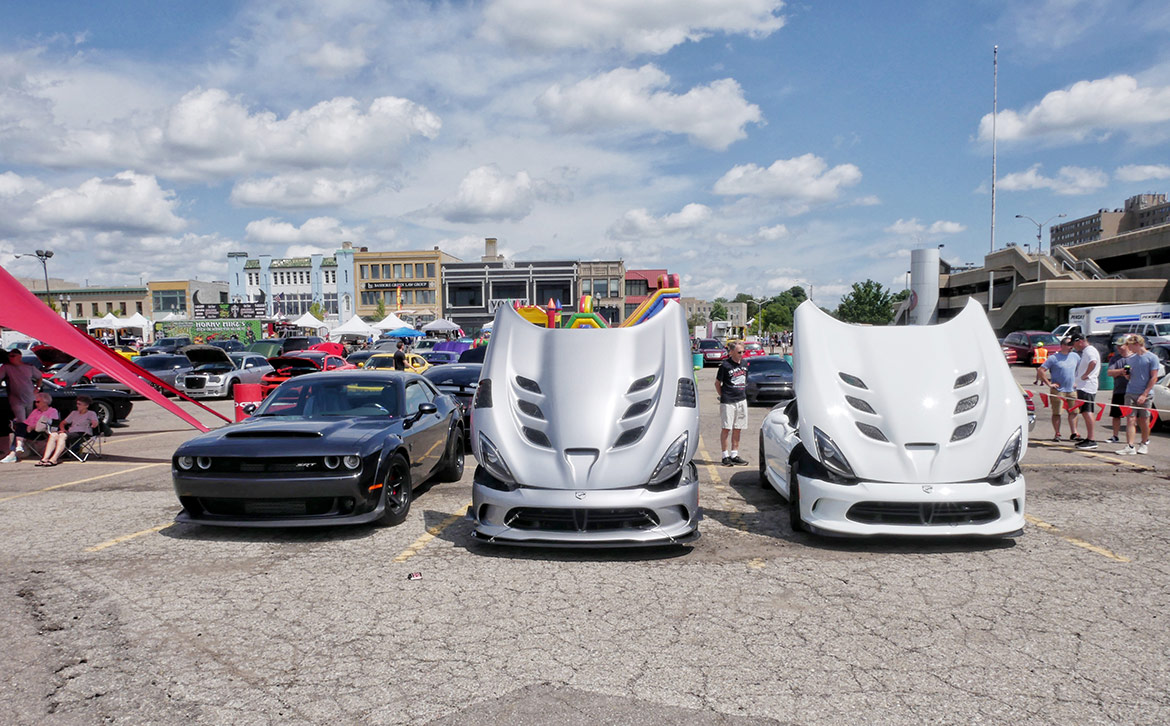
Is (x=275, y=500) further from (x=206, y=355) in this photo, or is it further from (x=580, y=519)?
(x=206, y=355)

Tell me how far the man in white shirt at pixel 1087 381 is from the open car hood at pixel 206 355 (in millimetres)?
20984

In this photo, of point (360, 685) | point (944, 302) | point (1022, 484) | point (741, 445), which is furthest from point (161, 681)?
point (944, 302)

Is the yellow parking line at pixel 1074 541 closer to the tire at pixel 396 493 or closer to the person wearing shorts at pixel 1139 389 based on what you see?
the person wearing shorts at pixel 1139 389

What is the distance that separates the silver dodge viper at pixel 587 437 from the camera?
5.46 meters

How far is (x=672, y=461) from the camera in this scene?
223 inches

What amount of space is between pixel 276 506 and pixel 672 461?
10.6 ft

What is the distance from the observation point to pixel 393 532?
21.4ft

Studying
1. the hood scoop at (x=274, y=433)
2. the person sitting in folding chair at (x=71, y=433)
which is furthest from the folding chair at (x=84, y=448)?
the hood scoop at (x=274, y=433)

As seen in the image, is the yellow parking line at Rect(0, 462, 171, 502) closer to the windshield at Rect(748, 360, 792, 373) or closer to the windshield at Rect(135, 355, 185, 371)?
the windshield at Rect(135, 355, 185, 371)

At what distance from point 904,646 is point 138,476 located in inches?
362

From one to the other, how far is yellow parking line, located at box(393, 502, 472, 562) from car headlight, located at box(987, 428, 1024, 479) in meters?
4.17

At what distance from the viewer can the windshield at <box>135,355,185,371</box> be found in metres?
21.1

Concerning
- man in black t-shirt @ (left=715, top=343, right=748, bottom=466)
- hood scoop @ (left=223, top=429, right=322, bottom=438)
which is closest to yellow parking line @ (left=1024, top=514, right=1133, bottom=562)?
man in black t-shirt @ (left=715, top=343, right=748, bottom=466)

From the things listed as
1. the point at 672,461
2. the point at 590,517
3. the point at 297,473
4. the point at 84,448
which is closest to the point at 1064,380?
the point at 672,461
